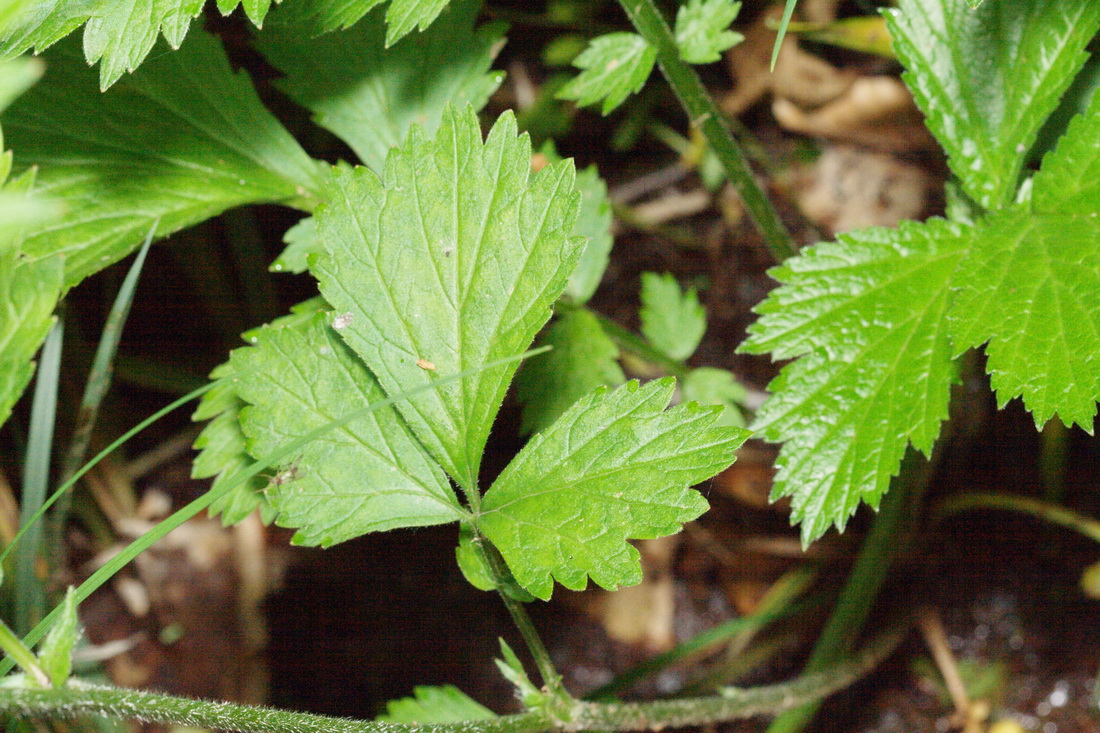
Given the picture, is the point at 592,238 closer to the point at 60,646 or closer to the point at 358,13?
the point at 358,13

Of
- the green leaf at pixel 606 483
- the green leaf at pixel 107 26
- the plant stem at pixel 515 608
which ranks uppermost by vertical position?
the green leaf at pixel 107 26

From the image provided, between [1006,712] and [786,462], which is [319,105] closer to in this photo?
[786,462]

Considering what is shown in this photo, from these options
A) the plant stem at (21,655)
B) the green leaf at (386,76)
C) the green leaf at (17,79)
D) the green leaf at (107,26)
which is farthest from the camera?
the green leaf at (386,76)

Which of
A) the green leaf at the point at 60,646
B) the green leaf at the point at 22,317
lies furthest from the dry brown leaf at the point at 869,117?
the green leaf at the point at 60,646

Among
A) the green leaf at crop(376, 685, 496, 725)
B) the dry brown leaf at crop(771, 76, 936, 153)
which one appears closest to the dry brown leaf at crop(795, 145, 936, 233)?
the dry brown leaf at crop(771, 76, 936, 153)

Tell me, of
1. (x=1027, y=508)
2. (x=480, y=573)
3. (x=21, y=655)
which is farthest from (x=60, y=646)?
(x=1027, y=508)

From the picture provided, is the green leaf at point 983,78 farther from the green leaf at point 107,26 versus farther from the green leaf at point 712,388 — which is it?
the green leaf at point 107,26

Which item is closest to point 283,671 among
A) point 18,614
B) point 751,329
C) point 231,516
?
point 18,614
